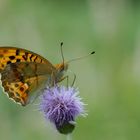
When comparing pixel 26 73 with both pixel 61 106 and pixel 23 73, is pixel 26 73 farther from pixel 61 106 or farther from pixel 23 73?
pixel 61 106

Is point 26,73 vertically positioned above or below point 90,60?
above

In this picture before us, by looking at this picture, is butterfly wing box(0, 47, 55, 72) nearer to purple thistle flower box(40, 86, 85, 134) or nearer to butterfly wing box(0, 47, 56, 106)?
butterfly wing box(0, 47, 56, 106)

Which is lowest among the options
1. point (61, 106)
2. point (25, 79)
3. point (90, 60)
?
point (90, 60)

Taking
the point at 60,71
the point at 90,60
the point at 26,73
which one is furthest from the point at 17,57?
the point at 90,60

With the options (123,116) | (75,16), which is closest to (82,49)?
(123,116)

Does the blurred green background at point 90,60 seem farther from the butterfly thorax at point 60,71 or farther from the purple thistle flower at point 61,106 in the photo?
the butterfly thorax at point 60,71

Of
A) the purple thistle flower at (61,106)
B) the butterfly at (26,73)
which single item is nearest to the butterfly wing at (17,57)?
the butterfly at (26,73)
